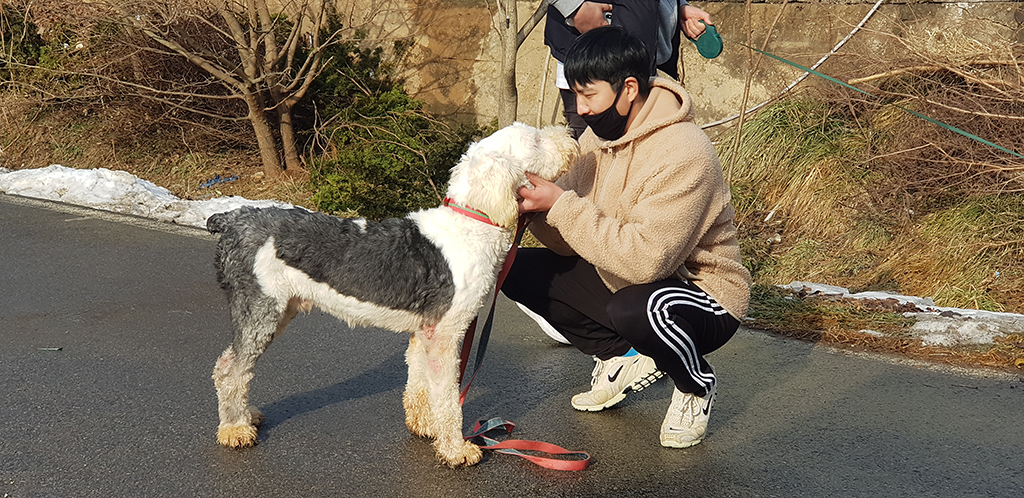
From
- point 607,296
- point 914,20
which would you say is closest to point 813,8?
point 914,20

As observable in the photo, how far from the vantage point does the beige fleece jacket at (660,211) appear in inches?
141

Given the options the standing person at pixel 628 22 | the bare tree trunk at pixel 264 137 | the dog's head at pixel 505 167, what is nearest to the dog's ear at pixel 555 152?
the dog's head at pixel 505 167

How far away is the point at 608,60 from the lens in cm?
358

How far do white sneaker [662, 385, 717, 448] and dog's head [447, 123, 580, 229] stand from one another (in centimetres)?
119

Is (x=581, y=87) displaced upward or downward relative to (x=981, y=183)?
upward

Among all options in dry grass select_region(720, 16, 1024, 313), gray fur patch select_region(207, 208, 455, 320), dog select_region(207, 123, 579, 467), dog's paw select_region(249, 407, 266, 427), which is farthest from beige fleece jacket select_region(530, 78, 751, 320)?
dry grass select_region(720, 16, 1024, 313)

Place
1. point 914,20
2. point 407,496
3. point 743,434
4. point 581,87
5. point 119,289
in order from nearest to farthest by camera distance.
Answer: point 407,496 → point 581,87 → point 743,434 → point 119,289 → point 914,20

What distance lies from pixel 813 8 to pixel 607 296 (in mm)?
5205

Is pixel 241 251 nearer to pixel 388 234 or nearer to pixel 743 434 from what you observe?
pixel 388 234

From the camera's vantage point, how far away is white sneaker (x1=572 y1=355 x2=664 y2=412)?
13.9 ft

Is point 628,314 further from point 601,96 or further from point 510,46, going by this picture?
point 510,46

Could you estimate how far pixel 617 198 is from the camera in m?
3.86

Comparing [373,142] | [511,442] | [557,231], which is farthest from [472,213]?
[373,142]

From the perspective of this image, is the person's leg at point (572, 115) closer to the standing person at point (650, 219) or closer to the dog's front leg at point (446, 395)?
the standing person at point (650, 219)
